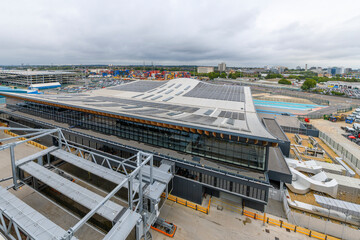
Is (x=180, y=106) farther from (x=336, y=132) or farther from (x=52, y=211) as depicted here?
(x=336, y=132)

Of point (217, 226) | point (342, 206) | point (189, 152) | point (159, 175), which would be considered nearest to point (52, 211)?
point (159, 175)

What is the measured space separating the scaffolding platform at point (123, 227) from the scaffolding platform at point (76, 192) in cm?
103

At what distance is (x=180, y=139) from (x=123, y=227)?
1425cm

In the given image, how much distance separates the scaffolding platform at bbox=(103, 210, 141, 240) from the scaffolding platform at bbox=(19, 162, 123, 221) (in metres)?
1.03

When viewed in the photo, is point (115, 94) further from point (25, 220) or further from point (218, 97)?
point (25, 220)

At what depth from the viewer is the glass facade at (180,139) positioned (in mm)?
22391

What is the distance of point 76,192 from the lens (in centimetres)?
1670

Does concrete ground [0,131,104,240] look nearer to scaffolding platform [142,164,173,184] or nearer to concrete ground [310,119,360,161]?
scaffolding platform [142,164,173,184]

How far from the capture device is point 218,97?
150 feet

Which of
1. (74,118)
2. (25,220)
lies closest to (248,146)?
(25,220)

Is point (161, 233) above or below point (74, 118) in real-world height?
below

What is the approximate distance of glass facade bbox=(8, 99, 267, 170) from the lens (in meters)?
22.4

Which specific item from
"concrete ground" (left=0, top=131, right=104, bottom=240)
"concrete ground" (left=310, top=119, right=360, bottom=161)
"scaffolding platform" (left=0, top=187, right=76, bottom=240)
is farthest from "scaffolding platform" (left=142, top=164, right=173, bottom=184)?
"concrete ground" (left=310, top=119, right=360, bottom=161)

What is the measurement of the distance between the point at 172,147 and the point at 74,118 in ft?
70.9
